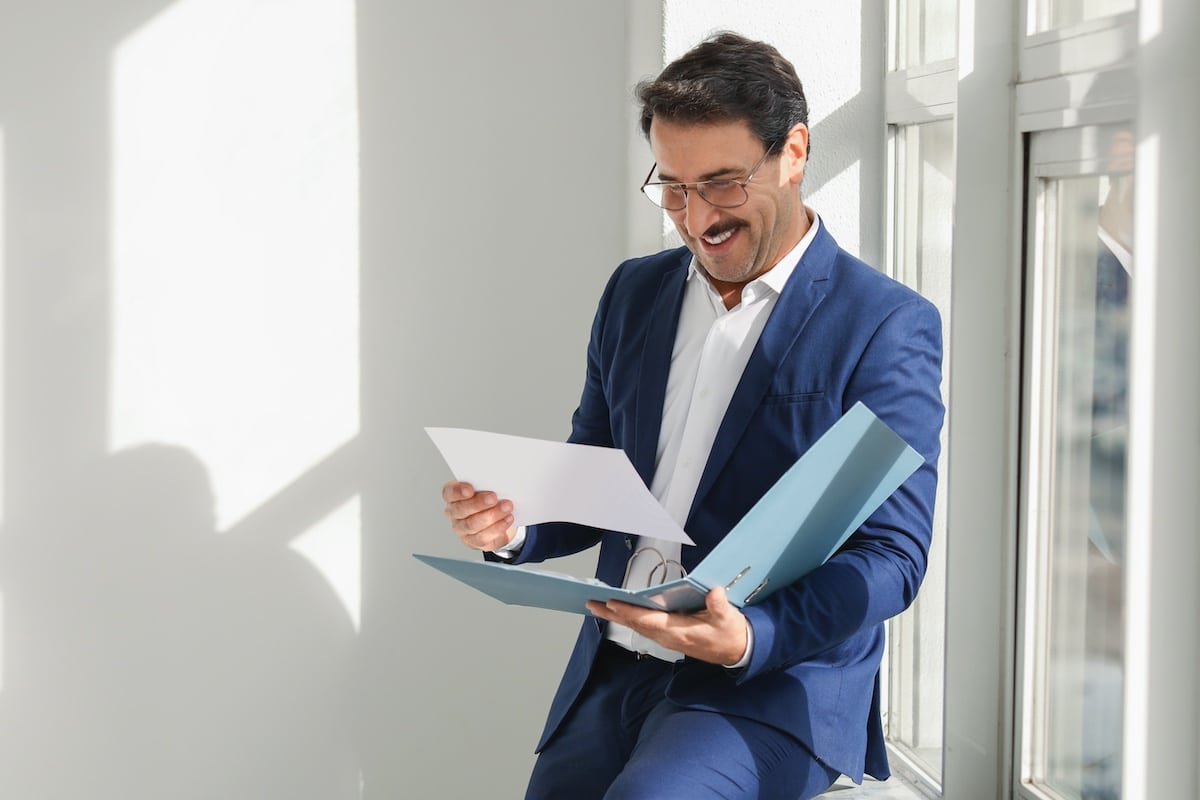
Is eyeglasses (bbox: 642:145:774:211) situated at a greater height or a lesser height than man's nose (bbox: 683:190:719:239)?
greater

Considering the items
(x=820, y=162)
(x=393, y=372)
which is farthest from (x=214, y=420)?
(x=820, y=162)

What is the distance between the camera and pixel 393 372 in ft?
8.64

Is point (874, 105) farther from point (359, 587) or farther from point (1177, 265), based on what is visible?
point (359, 587)

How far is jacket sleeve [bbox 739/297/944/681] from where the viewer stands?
1529 millimetres

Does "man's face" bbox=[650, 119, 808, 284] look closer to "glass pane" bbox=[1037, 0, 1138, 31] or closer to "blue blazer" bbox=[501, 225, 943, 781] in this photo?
"blue blazer" bbox=[501, 225, 943, 781]

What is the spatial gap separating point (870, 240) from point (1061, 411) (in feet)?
1.99

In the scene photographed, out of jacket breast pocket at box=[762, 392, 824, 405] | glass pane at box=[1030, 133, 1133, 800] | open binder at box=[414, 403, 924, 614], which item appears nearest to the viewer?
open binder at box=[414, 403, 924, 614]

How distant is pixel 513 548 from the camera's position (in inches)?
73.4

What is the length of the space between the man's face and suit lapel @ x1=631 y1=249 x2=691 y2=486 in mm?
106

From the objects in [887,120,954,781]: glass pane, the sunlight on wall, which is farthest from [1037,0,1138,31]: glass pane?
the sunlight on wall

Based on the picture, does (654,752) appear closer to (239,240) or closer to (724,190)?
(724,190)

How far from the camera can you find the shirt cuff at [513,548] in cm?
184

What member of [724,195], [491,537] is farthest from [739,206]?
[491,537]

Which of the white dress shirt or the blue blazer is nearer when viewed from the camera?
the blue blazer
